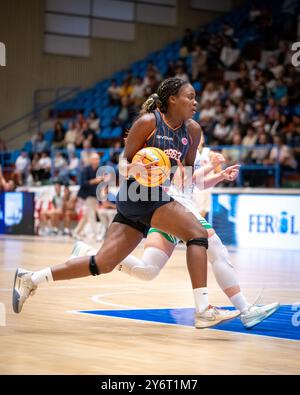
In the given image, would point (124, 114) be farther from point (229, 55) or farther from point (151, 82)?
point (229, 55)

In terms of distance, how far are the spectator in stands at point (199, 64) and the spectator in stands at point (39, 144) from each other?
497 centimetres

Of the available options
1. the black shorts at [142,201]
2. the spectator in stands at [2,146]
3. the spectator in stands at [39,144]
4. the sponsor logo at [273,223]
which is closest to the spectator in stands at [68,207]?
the spectator in stands at [39,144]

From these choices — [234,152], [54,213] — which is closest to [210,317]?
[234,152]

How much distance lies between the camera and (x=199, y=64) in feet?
90.2

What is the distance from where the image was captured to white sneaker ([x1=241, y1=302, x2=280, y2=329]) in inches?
270

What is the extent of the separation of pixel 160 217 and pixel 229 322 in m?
1.38

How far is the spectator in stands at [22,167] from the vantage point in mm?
25656

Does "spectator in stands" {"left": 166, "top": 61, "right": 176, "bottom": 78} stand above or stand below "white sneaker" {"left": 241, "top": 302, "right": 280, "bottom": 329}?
above

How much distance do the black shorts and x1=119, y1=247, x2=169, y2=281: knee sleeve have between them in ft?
1.78

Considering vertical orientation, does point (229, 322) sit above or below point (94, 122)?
below

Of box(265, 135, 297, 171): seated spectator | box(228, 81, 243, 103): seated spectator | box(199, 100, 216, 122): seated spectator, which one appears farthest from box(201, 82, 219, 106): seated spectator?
box(265, 135, 297, 171): seated spectator

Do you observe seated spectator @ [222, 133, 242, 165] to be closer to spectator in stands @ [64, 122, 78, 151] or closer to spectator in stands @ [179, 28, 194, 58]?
spectator in stands @ [64, 122, 78, 151]
